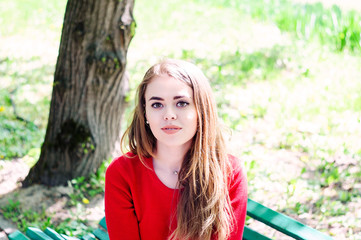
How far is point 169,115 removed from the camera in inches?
84.0

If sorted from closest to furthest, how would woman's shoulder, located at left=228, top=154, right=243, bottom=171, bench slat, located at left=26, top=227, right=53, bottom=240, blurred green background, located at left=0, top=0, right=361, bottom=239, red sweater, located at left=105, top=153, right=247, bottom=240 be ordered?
red sweater, located at left=105, top=153, right=247, bottom=240 → woman's shoulder, located at left=228, top=154, right=243, bottom=171 → bench slat, located at left=26, top=227, right=53, bottom=240 → blurred green background, located at left=0, top=0, right=361, bottom=239

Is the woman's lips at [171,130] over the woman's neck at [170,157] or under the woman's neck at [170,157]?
over

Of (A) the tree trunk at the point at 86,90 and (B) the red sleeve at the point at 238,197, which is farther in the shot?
(A) the tree trunk at the point at 86,90

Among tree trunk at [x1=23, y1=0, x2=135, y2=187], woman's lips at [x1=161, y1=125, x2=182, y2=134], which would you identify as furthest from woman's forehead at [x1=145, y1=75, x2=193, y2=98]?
tree trunk at [x1=23, y1=0, x2=135, y2=187]

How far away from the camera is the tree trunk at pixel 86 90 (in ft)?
11.9

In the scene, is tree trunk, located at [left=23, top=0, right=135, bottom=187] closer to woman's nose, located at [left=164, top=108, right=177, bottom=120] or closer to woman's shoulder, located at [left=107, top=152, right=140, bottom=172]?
woman's shoulder, located at [left=107, top=152, right=140, bottom=172]

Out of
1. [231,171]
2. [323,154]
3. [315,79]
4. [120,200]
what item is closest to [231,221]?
[231,171]

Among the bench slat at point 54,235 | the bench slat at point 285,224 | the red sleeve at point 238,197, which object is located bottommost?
the bench slat at point 54,235

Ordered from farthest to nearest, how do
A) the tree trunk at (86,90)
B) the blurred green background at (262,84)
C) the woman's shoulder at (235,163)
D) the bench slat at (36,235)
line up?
1. the blurred green background at (262,84)
2. the tree trunk at (86,90)
3. the bench slat at (36,235)
4. the woman's shoulder at (235,163)

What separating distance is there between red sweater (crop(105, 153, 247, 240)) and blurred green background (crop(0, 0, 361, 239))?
→ 0.48 m

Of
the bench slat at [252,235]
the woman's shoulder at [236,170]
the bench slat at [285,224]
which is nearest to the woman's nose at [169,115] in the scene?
the woman's shoulder at [236,170]

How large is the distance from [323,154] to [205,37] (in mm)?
3447

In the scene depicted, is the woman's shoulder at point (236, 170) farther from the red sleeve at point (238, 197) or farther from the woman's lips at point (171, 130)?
the woman's lips at point (171, 130)

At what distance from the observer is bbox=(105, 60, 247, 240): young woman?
219 cm
